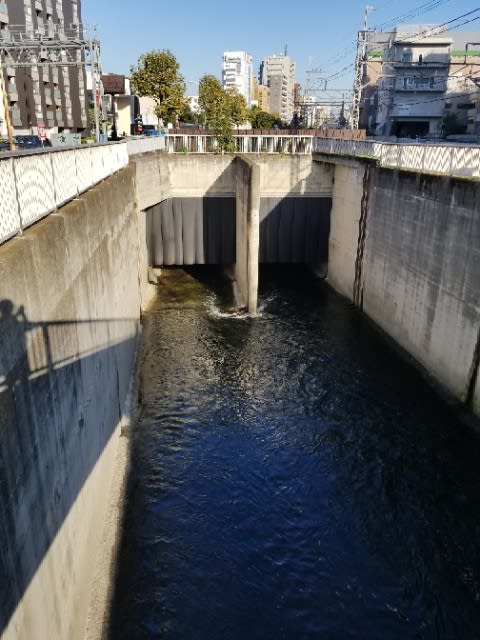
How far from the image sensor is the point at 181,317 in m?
23.5

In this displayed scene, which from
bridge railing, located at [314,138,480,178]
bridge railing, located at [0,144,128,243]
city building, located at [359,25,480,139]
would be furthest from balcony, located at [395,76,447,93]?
bridge railing, located at [0,144,128,243]

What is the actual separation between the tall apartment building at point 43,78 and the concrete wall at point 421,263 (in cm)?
2474

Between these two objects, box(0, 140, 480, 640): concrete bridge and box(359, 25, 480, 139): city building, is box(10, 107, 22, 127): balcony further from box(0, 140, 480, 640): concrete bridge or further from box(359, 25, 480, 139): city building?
box(359, 25, 480, 139): city building

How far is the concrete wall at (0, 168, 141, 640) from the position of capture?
509 cm

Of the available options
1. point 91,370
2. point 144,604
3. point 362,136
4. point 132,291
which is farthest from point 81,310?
point 362,136

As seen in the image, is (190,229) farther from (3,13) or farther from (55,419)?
(3,13)

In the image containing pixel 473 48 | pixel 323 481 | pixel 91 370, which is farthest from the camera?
pixel 473 48

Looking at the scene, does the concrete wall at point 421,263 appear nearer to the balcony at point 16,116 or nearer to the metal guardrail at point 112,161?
the metal guardrail at point 112,161

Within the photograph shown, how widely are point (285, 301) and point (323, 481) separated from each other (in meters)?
14.3

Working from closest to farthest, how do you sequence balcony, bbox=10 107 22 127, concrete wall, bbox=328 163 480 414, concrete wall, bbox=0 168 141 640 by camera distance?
concrete wall, bbox=0 168 141 640, concrete wall, bbox=328 163 480 414, balcony, bbox=10 107 22 127

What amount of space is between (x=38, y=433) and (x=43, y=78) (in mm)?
48183

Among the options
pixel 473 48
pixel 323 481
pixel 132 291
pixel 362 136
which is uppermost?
pixel 473 48

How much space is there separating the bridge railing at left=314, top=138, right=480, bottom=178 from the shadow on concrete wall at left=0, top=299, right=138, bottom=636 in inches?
485

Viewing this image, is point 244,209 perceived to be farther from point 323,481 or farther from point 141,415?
point 323,481
